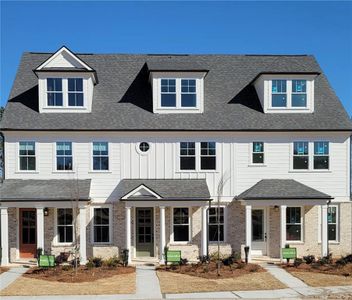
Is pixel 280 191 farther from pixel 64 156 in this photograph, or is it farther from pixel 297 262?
pixel 64 156

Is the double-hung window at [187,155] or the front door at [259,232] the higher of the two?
the double-hung window at [187,155]

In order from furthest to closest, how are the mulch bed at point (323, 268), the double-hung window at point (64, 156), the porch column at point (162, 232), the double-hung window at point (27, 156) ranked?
the double-hung window at point (64, 156)
the double-hung window at point (27, 156)
the porch column at point (162, 232)
the mulch bed at point (323, 268)

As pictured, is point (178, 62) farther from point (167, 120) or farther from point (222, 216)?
point (222, 216)

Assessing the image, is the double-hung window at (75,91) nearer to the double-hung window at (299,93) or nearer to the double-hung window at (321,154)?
the double-hung window at (299,93)

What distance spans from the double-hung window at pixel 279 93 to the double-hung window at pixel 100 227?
36.7 feet

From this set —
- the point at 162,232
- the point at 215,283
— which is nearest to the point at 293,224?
the point at 162,232

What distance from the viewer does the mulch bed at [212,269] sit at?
64.2ft

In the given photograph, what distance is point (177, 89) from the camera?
25.1 metres

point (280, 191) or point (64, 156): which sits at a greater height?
point (64, 156)

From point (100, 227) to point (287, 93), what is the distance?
12734 mm

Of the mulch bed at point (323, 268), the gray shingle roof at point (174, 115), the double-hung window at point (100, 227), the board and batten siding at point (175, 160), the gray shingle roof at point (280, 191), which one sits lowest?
the mulch bed at point (323, 268)

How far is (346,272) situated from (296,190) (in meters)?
5.03

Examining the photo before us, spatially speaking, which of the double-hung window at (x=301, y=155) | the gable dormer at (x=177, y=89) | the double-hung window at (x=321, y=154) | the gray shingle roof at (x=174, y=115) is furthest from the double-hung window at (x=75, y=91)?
the double-hung window at (x=321, y=154)

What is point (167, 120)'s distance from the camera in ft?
81.3
